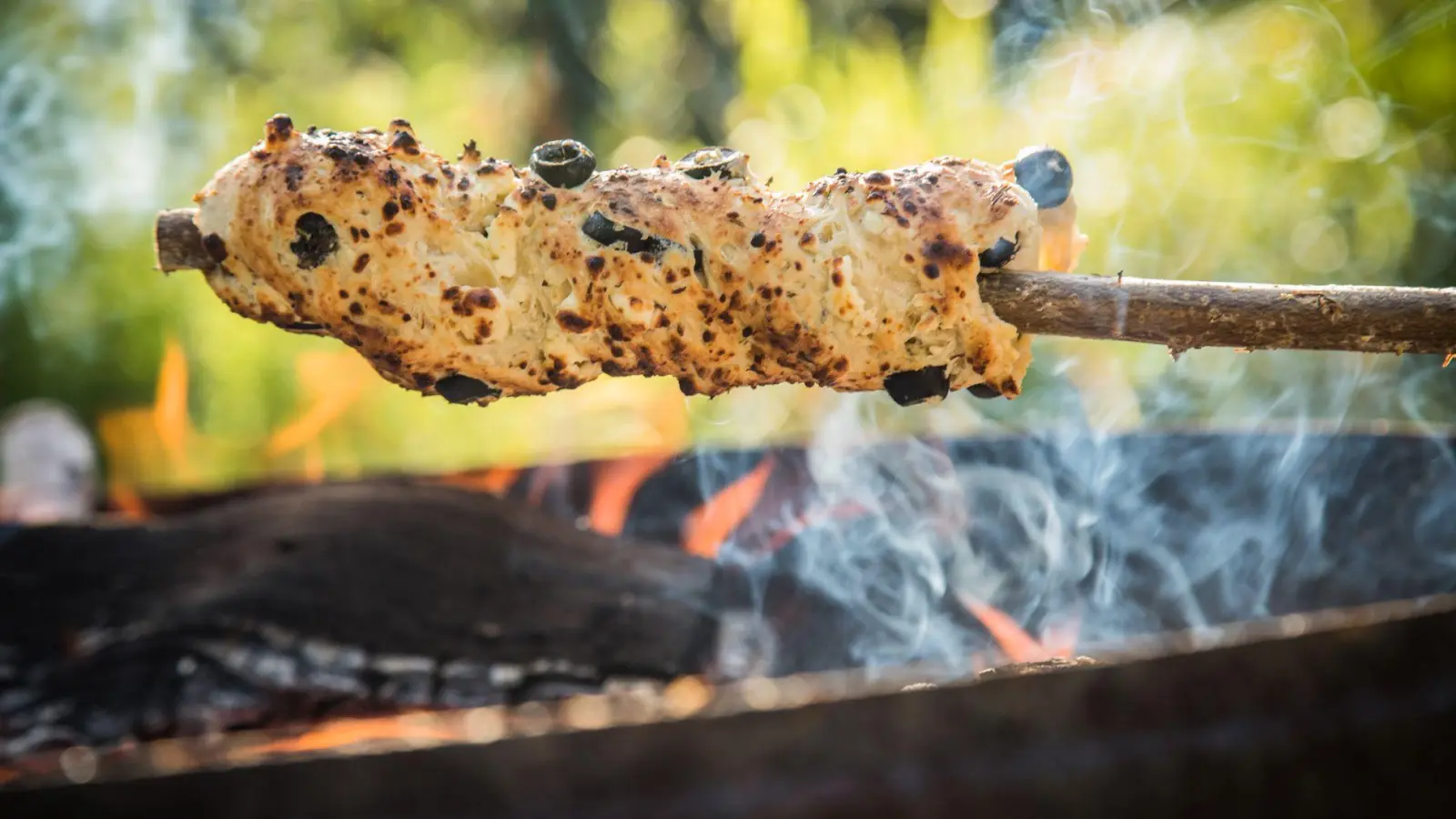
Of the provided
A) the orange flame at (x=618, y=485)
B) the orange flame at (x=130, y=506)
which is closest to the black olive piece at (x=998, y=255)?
the orange flame at (x=618, y=485)

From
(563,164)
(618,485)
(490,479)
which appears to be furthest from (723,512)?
(563,164)

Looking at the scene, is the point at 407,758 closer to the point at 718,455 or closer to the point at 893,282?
the point at 893,282

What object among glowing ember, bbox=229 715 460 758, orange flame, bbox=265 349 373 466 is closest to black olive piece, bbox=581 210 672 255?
glowing ember, bbox=229 715 460 758

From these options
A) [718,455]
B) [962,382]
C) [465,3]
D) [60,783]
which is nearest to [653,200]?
[962,382]

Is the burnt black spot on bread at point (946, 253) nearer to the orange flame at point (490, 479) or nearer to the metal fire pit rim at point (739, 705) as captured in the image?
the metal fire pit rim at point (739, 705)

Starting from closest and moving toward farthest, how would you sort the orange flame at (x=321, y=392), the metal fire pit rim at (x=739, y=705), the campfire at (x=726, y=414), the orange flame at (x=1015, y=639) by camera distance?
the metal fire pit rim at (x=739, y=705) < the campfire at (x=726, y=414) < the orange flame at (x=1015, y=639) < the orange flame at (x=321, y=392)

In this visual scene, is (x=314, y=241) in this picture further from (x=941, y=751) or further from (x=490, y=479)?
(x=490, y=479)
